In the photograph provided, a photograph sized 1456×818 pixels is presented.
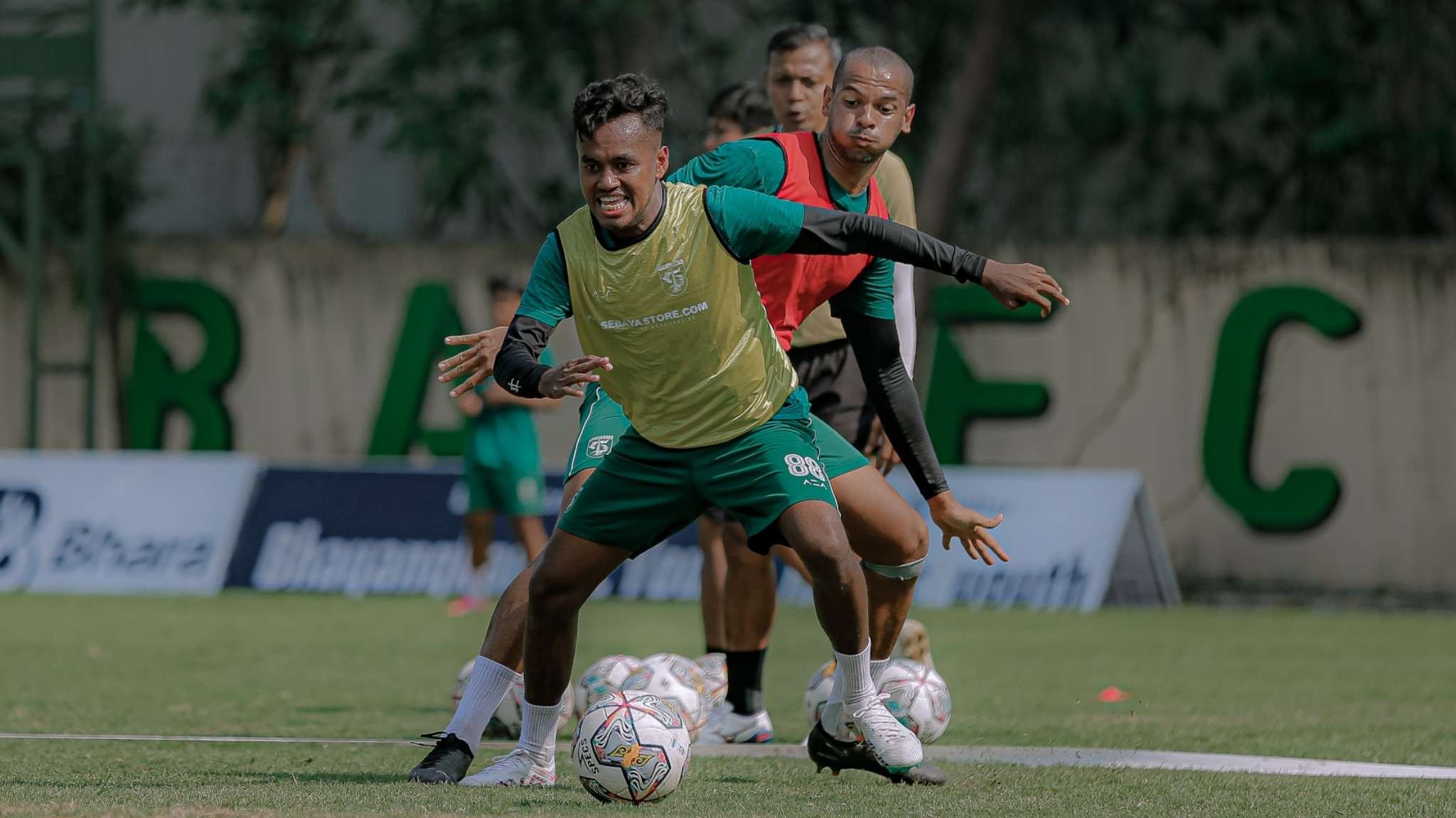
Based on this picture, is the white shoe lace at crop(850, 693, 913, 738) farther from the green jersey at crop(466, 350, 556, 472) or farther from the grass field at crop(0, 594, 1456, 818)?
the green jersey at crop(466, 350, 556, 472)

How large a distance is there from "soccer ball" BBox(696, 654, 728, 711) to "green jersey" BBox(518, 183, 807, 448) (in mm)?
1854

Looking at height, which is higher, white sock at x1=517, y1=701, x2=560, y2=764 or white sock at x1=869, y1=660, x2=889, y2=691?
white sock at x1=869, y1=660, x2=889, y2=691

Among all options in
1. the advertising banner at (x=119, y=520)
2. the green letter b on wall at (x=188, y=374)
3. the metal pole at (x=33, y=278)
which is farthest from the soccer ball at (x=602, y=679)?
the metal pole at (x=33, y=278)

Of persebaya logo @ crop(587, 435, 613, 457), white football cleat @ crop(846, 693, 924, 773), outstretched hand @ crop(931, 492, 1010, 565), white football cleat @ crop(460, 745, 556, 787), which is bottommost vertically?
white football cleat @ crop(460, 745, 556, 787)

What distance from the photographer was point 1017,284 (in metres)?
5.77

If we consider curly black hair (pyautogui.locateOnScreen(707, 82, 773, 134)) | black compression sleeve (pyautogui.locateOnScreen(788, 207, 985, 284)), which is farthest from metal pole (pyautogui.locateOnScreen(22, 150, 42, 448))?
black compression sleeve (pyautogui.locateOnScreen(788, 207, 985, 284))

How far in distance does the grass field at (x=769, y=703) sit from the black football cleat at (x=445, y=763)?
90 millimetres

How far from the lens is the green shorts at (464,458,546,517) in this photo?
13289 mm

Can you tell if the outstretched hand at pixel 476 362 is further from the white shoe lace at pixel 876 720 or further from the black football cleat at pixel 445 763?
the white shoe lace at pixel 876 720

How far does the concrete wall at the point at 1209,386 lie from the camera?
15.5 metres

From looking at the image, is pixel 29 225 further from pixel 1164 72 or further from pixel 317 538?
pixel 1164 72

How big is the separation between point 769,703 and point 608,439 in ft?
8.57

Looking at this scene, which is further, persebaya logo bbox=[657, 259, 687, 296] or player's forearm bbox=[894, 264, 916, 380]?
player's forearm bbox=[894, 264, 916, 380]

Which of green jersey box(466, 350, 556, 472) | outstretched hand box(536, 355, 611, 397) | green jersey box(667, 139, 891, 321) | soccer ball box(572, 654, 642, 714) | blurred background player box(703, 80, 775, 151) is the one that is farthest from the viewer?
green jersey box(466, 350, 556, 472)
